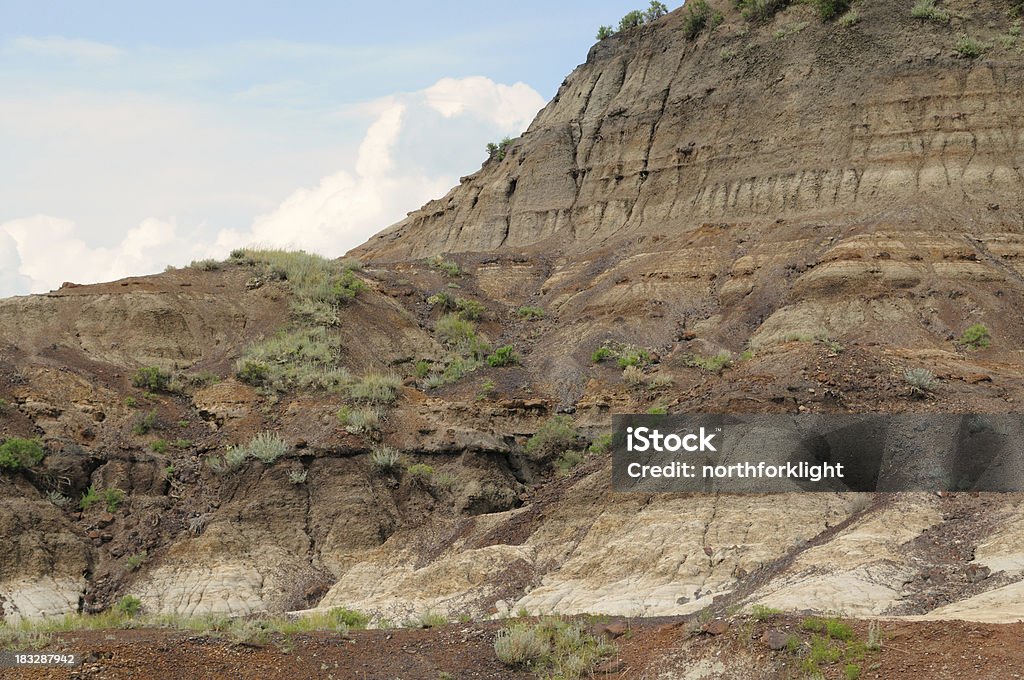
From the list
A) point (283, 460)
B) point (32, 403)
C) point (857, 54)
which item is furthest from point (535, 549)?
point (857, 54)

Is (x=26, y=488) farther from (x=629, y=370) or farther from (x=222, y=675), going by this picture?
(x=629, y=370)

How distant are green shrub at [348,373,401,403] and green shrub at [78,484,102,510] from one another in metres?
6.51

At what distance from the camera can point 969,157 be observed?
33344 millimetres

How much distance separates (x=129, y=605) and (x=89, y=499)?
399 cm

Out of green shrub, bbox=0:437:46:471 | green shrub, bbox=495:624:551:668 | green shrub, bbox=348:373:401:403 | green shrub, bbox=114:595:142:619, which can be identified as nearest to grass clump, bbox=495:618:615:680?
green shrub, bbox=495:624:551:668

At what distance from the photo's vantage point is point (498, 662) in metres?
14.9

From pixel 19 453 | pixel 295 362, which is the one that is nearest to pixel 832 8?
pixel 295 362

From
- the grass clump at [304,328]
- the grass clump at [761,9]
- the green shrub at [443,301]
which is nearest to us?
the grass clump at [304,328]

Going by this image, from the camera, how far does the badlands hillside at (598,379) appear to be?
1652cm

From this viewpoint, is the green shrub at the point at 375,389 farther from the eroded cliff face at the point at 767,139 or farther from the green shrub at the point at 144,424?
the eroded cliff face at the point at 767,139

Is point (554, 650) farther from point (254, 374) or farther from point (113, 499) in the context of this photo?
point (254, 374)

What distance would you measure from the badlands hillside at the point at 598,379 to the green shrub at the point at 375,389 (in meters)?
0.09

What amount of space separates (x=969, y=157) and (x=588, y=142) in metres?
14.6

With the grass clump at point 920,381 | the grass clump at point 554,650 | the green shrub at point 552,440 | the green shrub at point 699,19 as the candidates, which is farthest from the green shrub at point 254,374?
the green shrub at point 699,19
